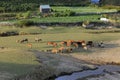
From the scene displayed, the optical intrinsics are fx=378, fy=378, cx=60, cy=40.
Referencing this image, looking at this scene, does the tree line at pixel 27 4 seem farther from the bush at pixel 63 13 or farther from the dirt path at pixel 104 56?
the dirt path at pixel 104 56

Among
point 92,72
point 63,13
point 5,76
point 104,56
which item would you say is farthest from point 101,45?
point 63,13

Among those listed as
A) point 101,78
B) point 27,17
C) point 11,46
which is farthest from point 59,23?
point 101,78

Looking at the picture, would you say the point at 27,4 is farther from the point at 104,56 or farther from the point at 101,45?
the point at 104,56

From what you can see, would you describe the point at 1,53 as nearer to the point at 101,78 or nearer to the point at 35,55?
the point at 35,55

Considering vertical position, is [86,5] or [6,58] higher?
[6,58]

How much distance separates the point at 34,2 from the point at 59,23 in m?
32.0

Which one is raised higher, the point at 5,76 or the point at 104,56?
the point at 5,76

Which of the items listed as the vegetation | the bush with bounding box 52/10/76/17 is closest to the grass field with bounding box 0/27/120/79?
A: the bush with bounding box 52/10/76/17

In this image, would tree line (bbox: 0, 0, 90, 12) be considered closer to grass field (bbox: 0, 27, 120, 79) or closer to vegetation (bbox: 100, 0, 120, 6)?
vegetation (bbox: 100, 0, 120, 6)

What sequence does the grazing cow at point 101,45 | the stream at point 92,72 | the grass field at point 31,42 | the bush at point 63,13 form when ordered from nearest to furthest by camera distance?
the grass field at point 31,42, the stream at point 92,72, the grazing cow at point 101,45, the bush at point 63,13

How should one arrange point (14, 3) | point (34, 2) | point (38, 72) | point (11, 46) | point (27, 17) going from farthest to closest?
point (34, 2) < point (14, 3) < point (27, 17) < point (11, 46) < point (38, 72)

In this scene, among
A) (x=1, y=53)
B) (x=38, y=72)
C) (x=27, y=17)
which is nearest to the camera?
(x=38, y=72)

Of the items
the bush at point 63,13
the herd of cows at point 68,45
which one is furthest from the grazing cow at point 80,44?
the bush at point 63,13

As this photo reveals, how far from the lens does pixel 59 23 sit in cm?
6259
